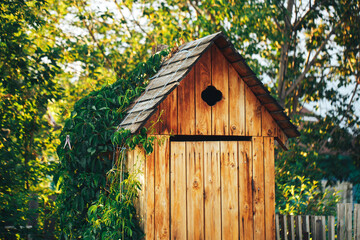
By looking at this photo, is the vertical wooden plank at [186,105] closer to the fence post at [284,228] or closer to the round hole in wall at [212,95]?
the round hole in wall at [212,95]

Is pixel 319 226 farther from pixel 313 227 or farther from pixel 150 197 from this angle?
pixel 150 197

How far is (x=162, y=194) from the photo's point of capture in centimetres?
488

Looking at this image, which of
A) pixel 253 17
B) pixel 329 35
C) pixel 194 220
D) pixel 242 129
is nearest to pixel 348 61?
pixel 329 35

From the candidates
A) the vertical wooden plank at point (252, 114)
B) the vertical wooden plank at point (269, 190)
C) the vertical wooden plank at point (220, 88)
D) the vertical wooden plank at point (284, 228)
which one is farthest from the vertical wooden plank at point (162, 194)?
the vertical wooden plank at point (284, 228)

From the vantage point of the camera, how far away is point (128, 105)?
570 centimetres

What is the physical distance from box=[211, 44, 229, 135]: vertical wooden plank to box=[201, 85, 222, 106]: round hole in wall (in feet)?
0.30

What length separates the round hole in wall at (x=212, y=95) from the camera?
5520 millimetres

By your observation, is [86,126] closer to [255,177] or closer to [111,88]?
[111,88]

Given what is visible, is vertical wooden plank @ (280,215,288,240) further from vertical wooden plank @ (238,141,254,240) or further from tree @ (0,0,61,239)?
tree @ (0,0,61,239)

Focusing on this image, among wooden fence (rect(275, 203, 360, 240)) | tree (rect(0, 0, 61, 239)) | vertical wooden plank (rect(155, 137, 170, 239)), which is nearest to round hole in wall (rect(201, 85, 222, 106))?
vertical wooden plank (rect(155, 137, 170, 239))

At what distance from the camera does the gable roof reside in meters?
4.80

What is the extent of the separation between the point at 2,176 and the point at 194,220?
435 centimetres

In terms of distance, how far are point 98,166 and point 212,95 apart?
180cm

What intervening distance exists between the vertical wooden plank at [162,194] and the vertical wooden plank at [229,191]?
2.60ft
